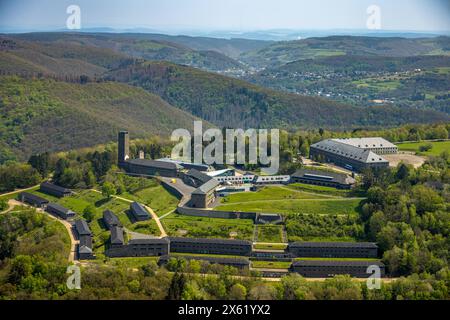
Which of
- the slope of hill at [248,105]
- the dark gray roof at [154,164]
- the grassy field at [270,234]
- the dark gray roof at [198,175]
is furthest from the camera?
the slope of hill at [248,105]

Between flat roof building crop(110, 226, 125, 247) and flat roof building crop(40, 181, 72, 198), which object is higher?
flat roof building crop(40, 181, 72, 198)

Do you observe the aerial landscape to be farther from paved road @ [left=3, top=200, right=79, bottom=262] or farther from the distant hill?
the distant hill

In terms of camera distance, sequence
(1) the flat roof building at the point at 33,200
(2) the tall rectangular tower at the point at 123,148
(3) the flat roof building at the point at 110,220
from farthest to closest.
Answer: (2) the tall rectangular tower at the point at 123,148 → (1) the flat roof building at the point at 33,200 → (3) the flat roof building at the point at 110,220

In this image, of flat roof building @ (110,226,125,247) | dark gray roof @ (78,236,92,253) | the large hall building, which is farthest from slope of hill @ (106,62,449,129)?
dark gray roof @ (78,236,92,253)

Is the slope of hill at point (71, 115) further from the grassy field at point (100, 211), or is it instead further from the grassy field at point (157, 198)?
the grassy field at point (157, 198)

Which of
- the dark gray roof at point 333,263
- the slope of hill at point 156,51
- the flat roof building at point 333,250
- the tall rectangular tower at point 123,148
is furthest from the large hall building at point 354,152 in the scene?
the slope of hill at point 156,51

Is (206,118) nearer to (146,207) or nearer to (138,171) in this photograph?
(138,171)

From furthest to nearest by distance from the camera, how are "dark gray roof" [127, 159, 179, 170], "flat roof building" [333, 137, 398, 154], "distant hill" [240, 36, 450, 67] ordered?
"distant hill" [240, 36, 450, 67] < "flat roof building" [333, 137, 398, 154] < "dark gray roof" [127, 159, 179, 170]
